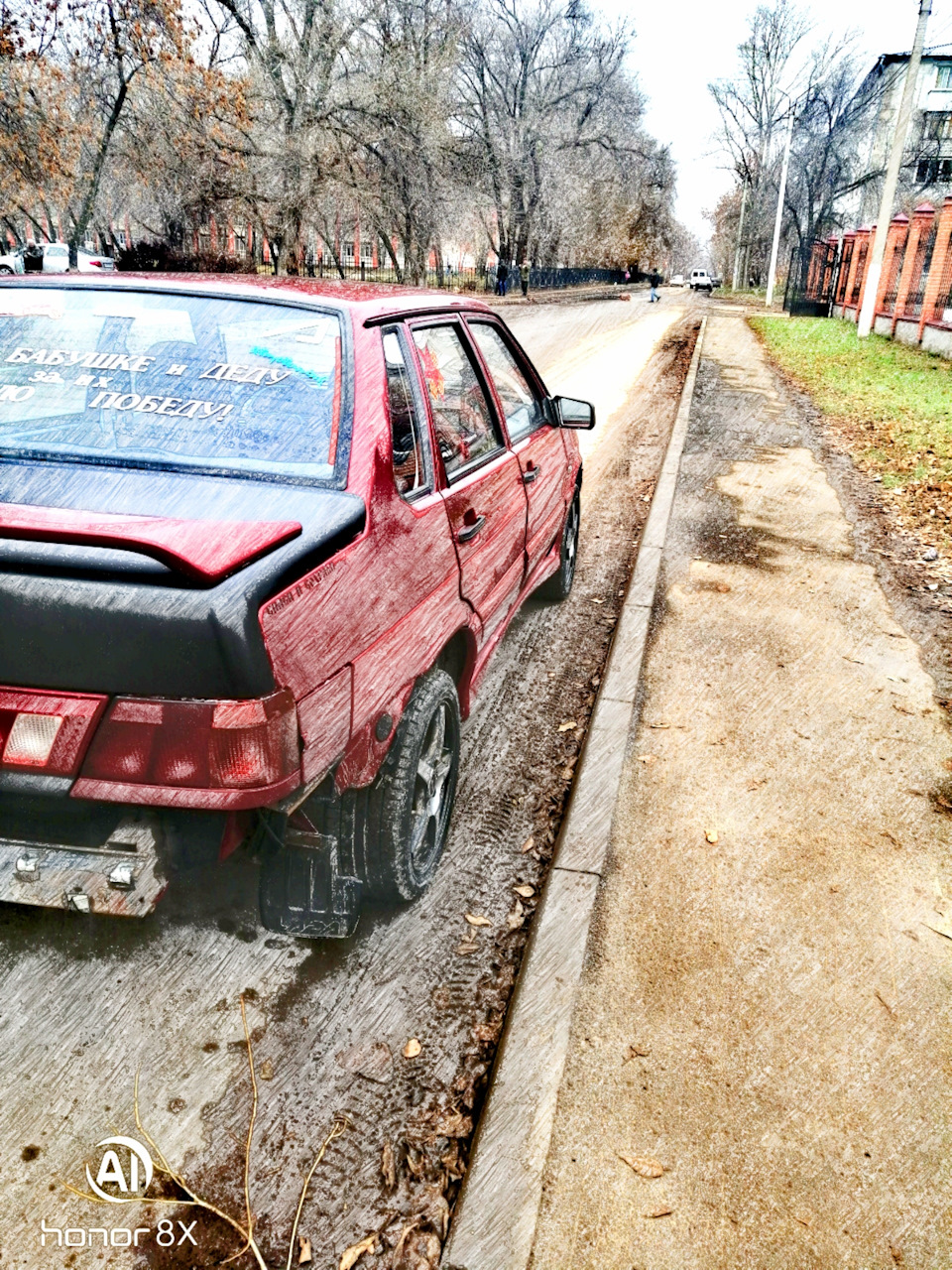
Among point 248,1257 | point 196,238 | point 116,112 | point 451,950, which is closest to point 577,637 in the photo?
point 451,950

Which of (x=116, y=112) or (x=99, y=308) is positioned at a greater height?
(x=116, y=112)

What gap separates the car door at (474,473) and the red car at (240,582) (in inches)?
0.7

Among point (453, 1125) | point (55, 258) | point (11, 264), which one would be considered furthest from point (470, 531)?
point (55, 258)

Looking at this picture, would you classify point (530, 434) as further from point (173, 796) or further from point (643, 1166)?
point (643, 1166)

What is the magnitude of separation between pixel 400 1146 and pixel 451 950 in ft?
2.24

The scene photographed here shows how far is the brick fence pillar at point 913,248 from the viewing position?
66.7 ft

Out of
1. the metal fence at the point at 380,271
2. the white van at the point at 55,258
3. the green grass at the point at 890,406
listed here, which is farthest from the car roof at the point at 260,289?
the white van at the point at 55,258

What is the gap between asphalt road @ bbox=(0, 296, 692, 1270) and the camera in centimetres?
201

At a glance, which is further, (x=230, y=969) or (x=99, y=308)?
(x=99, y=308)

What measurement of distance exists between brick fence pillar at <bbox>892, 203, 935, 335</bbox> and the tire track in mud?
70.0ft

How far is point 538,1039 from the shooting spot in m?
2.41

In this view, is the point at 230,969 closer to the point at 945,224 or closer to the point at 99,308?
the point at 99,308

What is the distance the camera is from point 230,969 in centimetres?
263

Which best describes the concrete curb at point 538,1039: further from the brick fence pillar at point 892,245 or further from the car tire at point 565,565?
the brick fence pillar at point 892,245
